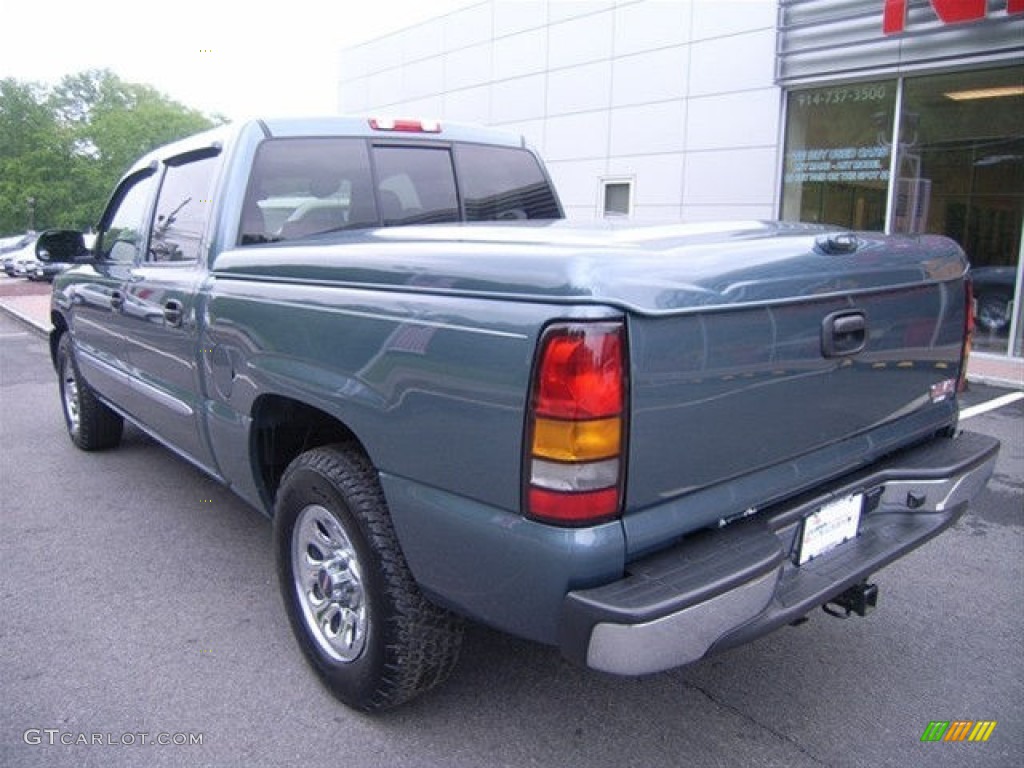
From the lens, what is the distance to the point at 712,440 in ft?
6.93

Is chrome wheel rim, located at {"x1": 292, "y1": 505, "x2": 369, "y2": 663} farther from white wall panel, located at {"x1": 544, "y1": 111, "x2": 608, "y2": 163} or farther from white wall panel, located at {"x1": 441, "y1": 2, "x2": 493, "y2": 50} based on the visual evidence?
white wall panel, located at {"x1": 441, "y1": 2, "x2": 493, "y2": 50}

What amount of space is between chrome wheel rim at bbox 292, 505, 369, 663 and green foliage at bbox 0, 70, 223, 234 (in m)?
46.7

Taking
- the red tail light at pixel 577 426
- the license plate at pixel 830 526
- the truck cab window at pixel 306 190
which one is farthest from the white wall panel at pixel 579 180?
the red tail light at pixel 577 426

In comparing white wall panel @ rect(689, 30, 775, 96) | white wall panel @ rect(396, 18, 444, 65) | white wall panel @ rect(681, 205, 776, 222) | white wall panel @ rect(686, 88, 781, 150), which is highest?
white wall panel @ rect(396, 18, 444, 65)

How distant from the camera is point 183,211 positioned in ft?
12.4

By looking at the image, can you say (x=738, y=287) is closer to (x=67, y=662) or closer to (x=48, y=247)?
(x=67, y=662)

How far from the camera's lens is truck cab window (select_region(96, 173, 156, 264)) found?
14.0 ft

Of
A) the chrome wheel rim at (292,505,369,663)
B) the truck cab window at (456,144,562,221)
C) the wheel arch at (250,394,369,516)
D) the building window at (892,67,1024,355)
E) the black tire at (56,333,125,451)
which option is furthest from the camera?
the building window at (892,67,1024,355)

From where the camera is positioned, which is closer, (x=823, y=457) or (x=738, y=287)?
(x=738, y=287)

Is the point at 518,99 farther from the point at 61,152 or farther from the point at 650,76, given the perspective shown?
the point at 61,152

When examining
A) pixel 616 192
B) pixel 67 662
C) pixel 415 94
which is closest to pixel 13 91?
pixel 415 94

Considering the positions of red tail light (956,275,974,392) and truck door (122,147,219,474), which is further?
truck door (122,147,219,474)

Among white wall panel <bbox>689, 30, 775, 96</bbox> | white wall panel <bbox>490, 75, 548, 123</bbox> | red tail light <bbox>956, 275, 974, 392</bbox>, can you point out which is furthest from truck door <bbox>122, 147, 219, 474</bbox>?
white wall panel <bbox>490, 75, 548, 123</bbox>

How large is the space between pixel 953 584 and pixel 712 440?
2.21 metres
